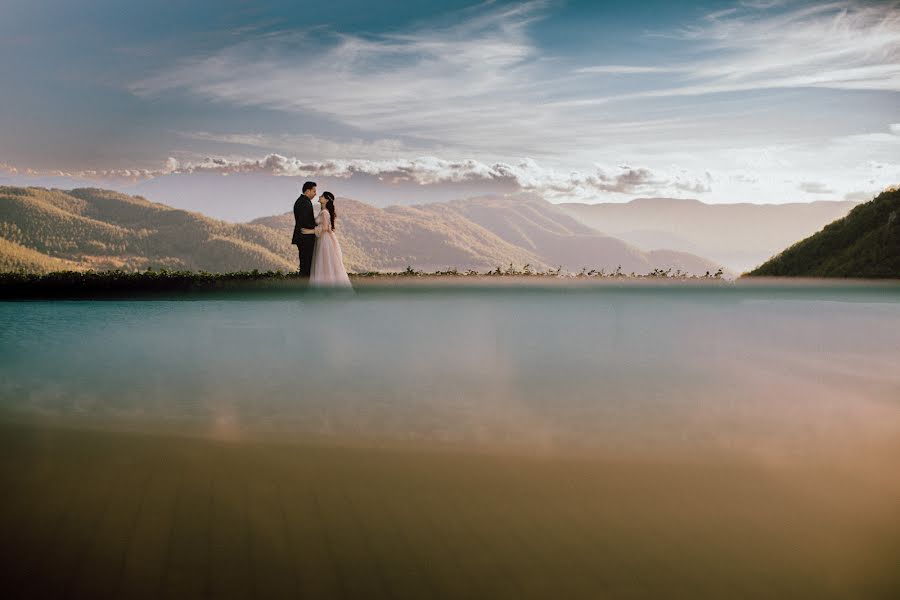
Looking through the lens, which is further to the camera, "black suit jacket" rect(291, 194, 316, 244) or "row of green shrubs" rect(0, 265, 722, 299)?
"row of green shrubs" rect(0, 265, 722, 299)

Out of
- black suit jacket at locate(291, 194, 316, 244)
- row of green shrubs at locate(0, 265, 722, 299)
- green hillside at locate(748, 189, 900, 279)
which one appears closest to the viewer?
black suit jacket at locate(291, 194, 316, 244)

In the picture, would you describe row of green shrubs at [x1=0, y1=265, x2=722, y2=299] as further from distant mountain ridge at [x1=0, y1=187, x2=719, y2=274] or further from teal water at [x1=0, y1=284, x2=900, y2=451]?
distant mountain ridge at [x1=0, y1=187, x2=719, y2=274]

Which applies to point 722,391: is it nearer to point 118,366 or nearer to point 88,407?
point 88,407

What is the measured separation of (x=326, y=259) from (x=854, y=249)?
18665 millimetres

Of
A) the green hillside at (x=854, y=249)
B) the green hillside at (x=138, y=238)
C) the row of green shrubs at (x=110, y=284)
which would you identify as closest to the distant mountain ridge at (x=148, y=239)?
the green hillside at (x=138, y=238)

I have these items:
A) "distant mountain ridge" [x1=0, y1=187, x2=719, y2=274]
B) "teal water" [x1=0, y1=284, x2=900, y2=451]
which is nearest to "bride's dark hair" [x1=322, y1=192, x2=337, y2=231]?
"teal water" [x1=0, y1=284, x2=900, y2=451]

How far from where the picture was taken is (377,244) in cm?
15775

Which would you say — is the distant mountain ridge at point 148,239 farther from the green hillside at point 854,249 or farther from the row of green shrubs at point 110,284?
the row of green shrubs at point 110,284

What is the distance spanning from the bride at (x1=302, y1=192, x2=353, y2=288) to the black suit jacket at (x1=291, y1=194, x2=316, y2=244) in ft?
0.37

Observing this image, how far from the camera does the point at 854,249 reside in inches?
998

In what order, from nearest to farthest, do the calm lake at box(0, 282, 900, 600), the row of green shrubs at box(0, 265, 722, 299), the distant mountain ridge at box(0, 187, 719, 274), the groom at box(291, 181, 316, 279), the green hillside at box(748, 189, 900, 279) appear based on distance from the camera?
1. the calm lake at box(0, 282, 900, 600)
2. the groom at box(291, 181, 316, 279)
3. the row of green shrubs at box(0, 265, 722, 299)
4. the green hillside at box(748, 189, 900, 279)
5. the distant mountain ridge at box(0, 187, 719, 274)

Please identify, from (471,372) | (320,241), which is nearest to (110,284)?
(320,241)

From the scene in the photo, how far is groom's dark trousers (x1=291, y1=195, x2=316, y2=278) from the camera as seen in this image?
607 inches

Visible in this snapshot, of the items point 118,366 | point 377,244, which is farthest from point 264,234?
point 118,366
